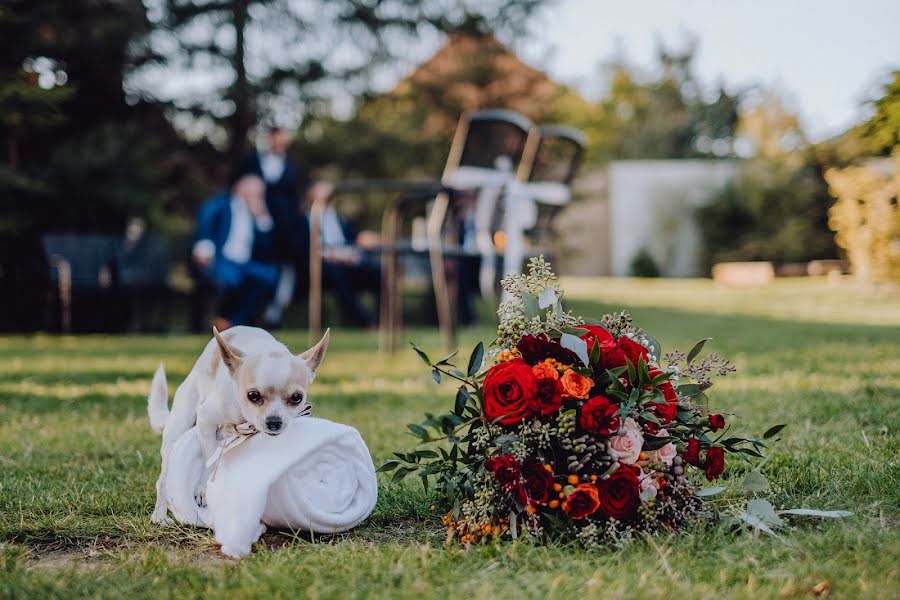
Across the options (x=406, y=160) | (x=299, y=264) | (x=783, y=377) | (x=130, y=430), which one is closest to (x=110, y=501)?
(x=130, y=430)

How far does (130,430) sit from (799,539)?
254 centimetres

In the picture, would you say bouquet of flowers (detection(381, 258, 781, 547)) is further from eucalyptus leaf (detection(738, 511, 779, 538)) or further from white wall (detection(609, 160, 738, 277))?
white wall (detection(609, 160, 738, 277))

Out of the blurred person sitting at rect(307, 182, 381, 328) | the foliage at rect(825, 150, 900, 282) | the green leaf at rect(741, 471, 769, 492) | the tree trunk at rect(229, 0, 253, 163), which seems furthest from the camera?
the foliage at rect(825, 150, 900, 282)

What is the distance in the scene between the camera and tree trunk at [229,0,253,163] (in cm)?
971

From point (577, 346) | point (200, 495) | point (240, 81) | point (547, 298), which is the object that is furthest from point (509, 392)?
point (240, 81)

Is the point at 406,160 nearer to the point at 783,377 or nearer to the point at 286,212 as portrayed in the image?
the point at 286,212

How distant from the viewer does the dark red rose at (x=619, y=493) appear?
1.85 m

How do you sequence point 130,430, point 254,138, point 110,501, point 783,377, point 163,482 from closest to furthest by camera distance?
1. point 163,482
2. point 110,501
3. point 130,430
4. point 783,377
5. point 254,138

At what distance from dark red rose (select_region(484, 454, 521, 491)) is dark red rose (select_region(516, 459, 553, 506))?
2 centimetres

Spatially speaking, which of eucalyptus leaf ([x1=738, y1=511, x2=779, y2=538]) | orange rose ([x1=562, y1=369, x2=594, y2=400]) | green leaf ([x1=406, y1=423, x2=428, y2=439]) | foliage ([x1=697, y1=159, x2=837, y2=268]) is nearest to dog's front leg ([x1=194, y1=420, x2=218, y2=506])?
green leaf ([x1=406, y1=423, x2=428, y2=439])

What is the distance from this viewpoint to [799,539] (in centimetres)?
185

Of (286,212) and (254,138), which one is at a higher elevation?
(254,138)

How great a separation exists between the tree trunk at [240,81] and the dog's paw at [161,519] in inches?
323

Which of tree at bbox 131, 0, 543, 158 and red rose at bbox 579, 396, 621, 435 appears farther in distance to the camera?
tree at bbox 131, 0, 543, 158
